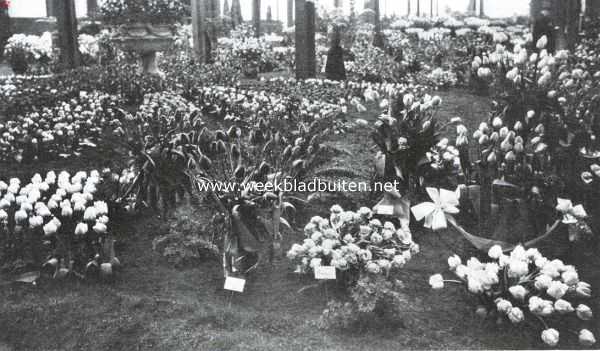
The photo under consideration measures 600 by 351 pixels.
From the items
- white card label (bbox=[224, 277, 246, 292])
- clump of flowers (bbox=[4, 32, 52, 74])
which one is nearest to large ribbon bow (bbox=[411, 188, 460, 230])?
white card label (bbox=[224, 277, 246, 292])

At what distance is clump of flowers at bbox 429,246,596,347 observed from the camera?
8.76 feet

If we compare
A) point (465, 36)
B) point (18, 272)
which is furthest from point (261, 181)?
point (465, 36)

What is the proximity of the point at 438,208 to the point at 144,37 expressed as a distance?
27.3 ft

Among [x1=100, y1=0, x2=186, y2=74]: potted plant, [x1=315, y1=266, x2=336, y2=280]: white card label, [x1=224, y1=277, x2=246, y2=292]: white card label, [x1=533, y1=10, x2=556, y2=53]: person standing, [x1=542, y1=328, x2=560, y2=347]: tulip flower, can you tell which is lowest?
[x1=542, y1=328, x2=560, y2=347]: tulip flower

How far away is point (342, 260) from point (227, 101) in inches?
176

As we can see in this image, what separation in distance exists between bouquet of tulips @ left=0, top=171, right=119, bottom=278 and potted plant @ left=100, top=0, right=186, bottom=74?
7454 millimetres

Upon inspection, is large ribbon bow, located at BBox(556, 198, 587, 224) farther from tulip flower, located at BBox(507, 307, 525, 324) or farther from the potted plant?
the potted plant

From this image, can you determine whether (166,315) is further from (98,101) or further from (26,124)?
(98,101)

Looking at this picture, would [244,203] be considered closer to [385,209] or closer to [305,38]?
[385,209]

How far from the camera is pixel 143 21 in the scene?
34.7ft

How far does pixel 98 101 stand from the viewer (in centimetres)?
677

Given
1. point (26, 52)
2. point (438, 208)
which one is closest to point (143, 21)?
point (26, 52)

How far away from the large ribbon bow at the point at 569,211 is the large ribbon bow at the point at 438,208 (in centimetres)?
60

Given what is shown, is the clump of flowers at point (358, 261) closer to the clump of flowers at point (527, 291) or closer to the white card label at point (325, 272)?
the white card label at point (325, 272)
